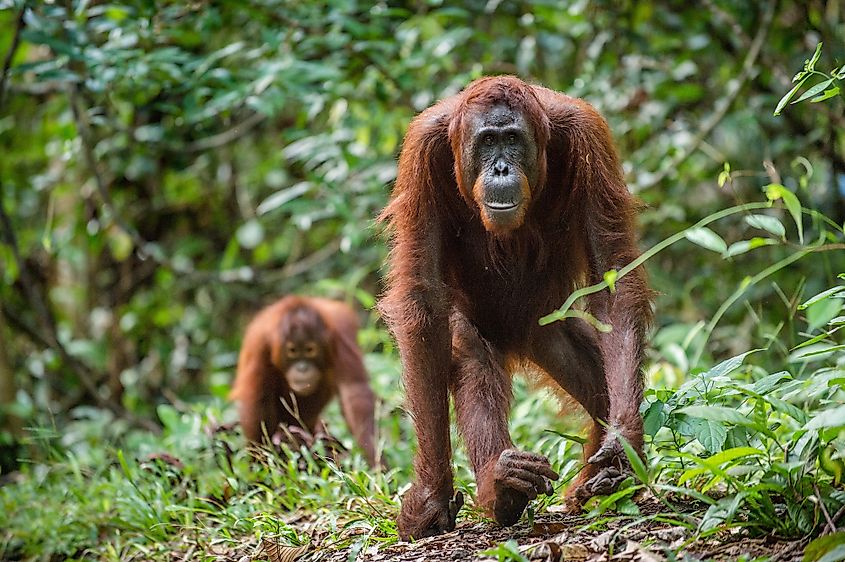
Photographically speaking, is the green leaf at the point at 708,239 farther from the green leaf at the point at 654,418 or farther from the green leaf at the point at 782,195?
the green leaf at the point at 654,418

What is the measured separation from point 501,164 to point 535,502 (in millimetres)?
1221

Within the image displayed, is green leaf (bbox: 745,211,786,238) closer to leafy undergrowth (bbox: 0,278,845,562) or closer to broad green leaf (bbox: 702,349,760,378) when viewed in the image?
leafy undergrowth (bbox: 0,278,845,562)

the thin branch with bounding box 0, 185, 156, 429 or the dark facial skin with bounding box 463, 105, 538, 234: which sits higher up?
the dark facial skin with bounding box 463, 105, 538, 234

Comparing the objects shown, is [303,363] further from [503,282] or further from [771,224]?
[771,224]

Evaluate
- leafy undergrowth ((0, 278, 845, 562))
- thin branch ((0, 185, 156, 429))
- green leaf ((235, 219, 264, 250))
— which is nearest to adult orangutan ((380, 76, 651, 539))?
leafy undergrowth ((0, 278, 845, 562))

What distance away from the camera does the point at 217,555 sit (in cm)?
353

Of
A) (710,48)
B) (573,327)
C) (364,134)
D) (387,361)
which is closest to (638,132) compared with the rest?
(710,48)

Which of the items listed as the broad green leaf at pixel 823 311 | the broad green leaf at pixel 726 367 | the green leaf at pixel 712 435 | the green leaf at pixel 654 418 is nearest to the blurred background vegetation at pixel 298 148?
the broad green leaf at pixel 726 367

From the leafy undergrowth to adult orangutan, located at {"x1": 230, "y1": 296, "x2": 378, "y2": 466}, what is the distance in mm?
258

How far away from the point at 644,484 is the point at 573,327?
1092mm

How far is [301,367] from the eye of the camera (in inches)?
229

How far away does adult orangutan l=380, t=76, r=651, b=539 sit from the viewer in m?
3.16

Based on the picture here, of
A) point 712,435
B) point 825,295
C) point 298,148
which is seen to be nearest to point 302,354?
point 298,148

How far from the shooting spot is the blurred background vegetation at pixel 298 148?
5.27 m
